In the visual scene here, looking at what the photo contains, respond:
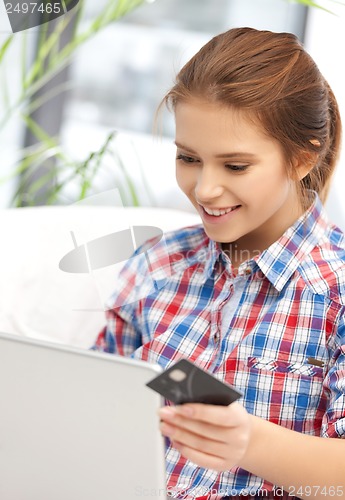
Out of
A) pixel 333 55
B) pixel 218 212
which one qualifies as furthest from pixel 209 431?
pixel 333 55

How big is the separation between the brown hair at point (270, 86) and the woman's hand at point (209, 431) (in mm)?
409

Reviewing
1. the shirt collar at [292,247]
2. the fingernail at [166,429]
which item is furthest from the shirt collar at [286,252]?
the fingernail at [166,429]

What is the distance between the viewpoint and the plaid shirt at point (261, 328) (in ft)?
3.35

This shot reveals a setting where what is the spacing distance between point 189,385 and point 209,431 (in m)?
0.10

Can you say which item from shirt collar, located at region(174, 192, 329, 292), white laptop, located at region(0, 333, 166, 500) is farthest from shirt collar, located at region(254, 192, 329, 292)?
white laptop, located at region(0, 333, 166, 500)

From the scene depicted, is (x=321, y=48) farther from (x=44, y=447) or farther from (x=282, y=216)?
(x=44, y=447)

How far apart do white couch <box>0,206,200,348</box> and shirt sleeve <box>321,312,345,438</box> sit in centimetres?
44

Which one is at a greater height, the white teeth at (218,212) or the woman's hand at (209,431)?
the white teeth at (218,212)

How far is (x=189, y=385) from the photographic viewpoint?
673 millimetres

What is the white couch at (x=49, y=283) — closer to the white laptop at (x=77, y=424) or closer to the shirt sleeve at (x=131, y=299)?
the shirt sleeve at (x=131, y=299)

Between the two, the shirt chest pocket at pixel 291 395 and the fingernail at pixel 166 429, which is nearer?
the fingernail at pixel 166 429

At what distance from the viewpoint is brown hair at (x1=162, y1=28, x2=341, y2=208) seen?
3.33 feet

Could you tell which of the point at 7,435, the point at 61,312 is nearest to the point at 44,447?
the point at 7,435

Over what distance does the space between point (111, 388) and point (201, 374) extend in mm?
89
